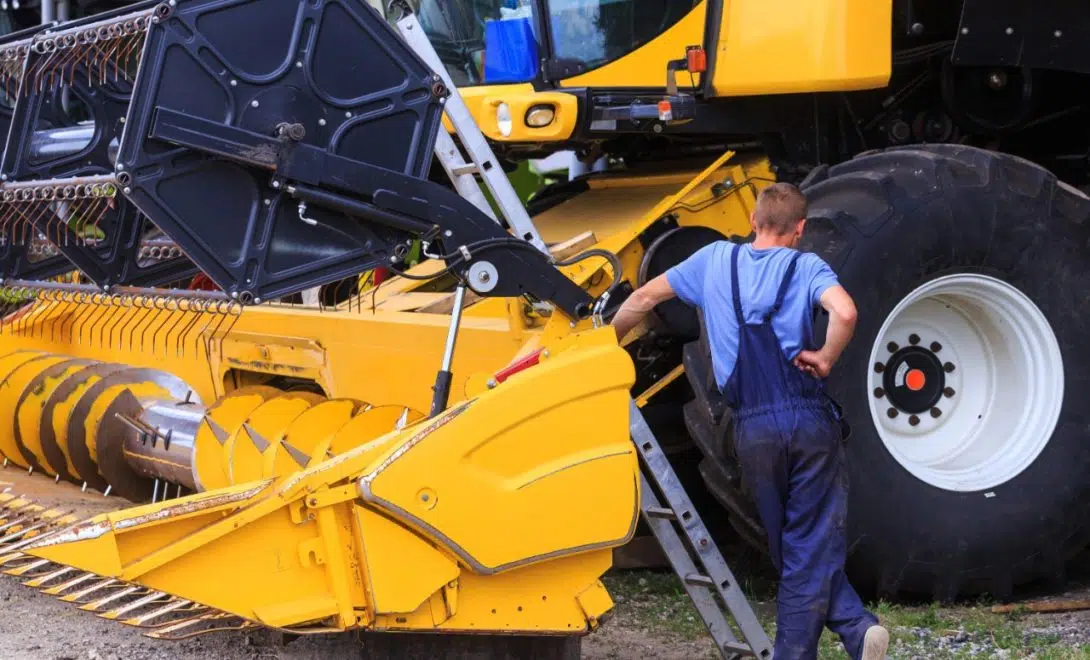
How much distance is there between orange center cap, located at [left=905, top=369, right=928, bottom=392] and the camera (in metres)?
4.71

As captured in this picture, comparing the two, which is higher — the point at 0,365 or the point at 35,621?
the point at 0,365

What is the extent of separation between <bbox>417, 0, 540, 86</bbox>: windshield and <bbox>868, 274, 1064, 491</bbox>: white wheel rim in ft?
5.23

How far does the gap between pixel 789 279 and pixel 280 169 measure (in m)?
1.30

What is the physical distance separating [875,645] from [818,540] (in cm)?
28

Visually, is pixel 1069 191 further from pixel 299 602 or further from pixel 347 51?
pixel 299 602

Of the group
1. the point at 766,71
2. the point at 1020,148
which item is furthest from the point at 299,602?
the point at 1020,148

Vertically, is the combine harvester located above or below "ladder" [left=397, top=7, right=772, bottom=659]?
above

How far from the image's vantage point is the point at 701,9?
518 cm

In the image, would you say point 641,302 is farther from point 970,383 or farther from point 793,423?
point 970,383

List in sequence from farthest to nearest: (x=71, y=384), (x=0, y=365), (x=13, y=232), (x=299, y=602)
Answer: (x=0, y=365) < (x=71, y=384) < (x=13, y=232) < (x=299, y=602)

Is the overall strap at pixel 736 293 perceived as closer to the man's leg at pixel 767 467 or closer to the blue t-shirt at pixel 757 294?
the blue t-shirt at pixel 757 294

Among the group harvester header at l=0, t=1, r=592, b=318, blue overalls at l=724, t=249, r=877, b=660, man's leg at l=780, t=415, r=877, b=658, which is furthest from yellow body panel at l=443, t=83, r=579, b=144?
man's leg at l=780, t=415, r=877, b=658

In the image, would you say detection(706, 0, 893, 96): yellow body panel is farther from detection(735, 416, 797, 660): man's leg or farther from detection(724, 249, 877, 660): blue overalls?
detection(735, 416, 797, 660): man's leg

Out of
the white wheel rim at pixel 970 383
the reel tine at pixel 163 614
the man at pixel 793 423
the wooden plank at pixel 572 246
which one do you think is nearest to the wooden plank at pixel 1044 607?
the white wheel rim at pixel 970 383
